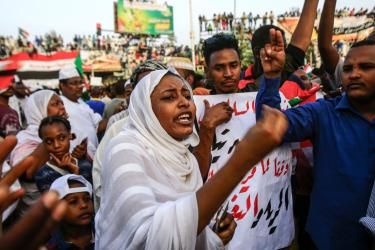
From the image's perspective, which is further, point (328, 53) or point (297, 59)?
point (328, 53)

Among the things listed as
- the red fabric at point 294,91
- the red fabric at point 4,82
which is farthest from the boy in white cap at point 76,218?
the red fabric at point 4,82

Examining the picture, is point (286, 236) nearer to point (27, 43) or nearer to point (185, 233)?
point (185, 233)

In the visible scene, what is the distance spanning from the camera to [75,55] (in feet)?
40.9

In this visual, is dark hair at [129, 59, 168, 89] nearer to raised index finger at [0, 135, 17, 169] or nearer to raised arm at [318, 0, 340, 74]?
raised arm at [318, 0, 340, 74]

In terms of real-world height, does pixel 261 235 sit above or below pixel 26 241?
below

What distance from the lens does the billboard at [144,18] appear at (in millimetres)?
39875

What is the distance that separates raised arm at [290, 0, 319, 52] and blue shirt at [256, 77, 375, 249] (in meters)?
0.47

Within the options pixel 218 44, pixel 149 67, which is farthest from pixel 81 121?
pixel 218 44

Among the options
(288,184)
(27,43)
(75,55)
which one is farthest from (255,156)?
(27,43)

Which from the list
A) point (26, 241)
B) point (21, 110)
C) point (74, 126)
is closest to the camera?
point (26, 241)

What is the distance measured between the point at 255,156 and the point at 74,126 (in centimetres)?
348

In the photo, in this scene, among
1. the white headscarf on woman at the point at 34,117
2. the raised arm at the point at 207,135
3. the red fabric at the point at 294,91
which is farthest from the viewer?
the white headscarf on woman at the point at 34,117

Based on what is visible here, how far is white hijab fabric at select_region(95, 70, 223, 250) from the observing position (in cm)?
108

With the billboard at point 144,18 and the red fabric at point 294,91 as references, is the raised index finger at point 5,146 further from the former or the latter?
the billboard at point 144,18
